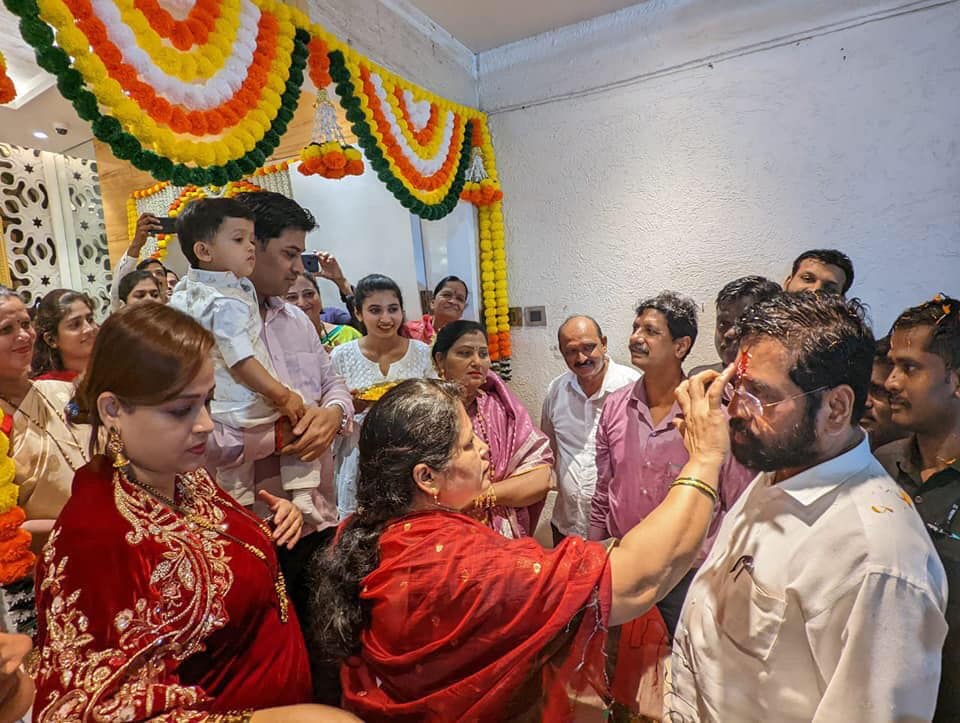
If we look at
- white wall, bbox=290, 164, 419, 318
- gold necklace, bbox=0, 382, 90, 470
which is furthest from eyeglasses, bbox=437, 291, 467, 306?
gold necklace, bbox=0, 382, 90, 470

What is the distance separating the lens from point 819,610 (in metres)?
0.97

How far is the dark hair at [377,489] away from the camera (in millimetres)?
1149

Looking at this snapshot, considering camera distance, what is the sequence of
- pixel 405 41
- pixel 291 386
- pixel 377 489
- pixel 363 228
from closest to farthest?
pixel 377 489
pixel 291 386
pixel 405 41
pixel 363 228

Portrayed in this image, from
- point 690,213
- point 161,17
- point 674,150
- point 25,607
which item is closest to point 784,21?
point 674,150

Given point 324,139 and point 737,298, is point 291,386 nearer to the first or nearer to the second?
point 324,139

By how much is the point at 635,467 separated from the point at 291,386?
1.35 metres

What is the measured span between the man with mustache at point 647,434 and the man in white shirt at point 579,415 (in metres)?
0.30

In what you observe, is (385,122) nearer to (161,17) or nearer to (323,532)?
(161,17)

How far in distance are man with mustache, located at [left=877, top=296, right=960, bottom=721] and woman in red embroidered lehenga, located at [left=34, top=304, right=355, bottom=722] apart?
1.39 metres

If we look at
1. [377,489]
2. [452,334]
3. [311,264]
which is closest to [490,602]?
[377,489]

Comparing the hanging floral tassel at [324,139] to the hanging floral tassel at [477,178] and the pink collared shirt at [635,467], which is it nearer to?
the hanging floral tassel at [477,178]

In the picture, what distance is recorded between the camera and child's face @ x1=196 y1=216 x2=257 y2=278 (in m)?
1.71

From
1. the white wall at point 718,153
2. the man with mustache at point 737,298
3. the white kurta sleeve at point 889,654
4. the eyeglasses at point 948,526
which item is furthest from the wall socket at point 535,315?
the white kurta sleeve at point 889,654

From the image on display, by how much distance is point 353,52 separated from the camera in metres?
2.66
